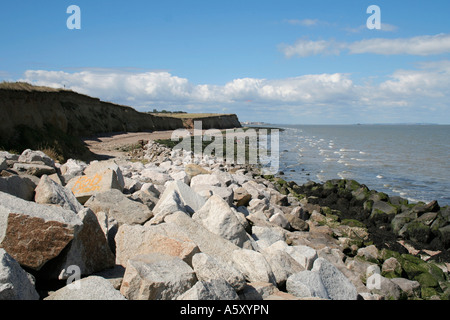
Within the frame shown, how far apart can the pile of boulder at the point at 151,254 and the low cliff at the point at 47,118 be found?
8163mm

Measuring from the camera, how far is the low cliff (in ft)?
49.9

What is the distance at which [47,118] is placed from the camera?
19609mm

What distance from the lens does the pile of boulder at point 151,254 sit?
10.9 ft

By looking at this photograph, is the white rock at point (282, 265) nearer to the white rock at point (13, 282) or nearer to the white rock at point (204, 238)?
the white rock at point (204, 238)

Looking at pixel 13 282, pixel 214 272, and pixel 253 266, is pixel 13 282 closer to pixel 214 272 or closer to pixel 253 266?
pixel 214 272

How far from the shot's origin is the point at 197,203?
22.6 ft

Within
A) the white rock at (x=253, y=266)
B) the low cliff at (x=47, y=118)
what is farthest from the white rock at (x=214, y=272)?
the low cliff at (x=47, y=118)

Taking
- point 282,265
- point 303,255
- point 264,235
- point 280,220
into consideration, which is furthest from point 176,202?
Result: point 280,220

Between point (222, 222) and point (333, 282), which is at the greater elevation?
point (222, 222)

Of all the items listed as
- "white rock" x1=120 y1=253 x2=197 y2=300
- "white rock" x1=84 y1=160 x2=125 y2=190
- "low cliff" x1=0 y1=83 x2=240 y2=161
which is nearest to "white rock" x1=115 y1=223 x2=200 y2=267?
"white rock" x1=120 y1=253 x2=197 y2=300

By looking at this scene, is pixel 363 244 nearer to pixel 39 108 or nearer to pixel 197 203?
pixel 197 203

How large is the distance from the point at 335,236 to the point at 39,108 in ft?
54.4

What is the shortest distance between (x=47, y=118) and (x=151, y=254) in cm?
1852

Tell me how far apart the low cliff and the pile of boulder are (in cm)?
816
